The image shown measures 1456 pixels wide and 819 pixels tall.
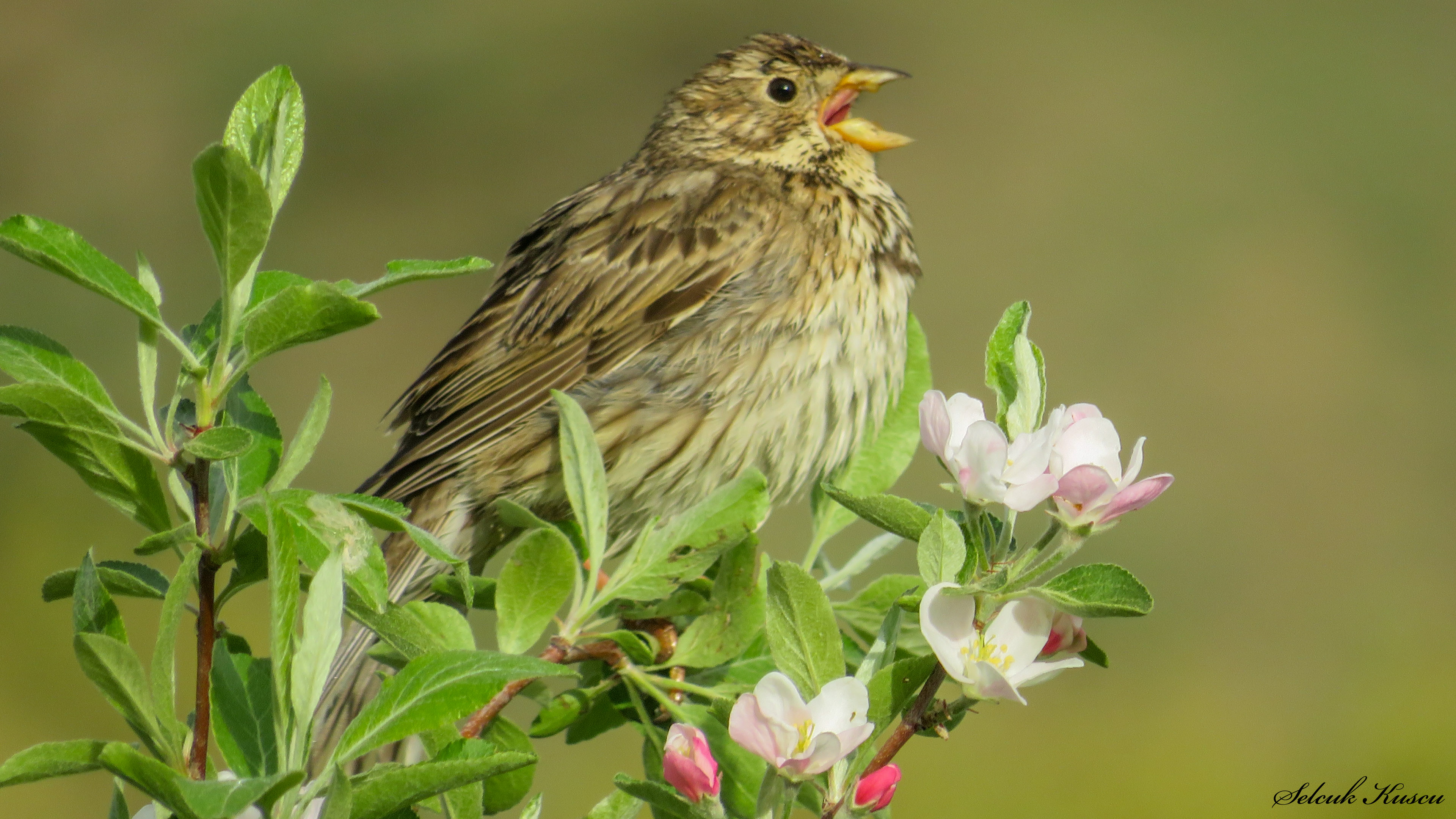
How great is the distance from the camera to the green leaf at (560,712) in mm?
1401

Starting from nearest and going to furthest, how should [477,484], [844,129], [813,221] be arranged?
1. [477,484]
2. [813,221]
3. [844,129]

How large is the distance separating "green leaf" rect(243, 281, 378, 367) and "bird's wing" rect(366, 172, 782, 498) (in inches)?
62.8

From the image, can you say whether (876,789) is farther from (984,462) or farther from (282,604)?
(282,604)

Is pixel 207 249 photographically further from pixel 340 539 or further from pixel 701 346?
pixel 340 539

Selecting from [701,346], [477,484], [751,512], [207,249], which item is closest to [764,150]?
[701,346]

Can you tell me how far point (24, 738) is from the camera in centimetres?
434

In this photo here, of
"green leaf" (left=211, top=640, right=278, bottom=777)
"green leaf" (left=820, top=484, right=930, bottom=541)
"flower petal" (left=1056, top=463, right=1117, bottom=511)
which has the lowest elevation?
"green leaf" (left=211, top=640, right=278, bottom=777)

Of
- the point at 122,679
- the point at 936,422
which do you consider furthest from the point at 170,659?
the point at 936,422

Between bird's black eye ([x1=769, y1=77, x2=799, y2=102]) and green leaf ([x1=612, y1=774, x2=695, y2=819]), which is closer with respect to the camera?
green leaf ([x1=612, y1=774, x2=695, y2=819])

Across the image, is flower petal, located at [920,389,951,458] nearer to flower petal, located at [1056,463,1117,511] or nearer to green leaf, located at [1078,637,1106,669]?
flower petal, located at [1056,463,1117,511]

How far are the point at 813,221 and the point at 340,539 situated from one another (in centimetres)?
199

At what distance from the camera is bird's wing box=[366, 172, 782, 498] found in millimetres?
A: 2715

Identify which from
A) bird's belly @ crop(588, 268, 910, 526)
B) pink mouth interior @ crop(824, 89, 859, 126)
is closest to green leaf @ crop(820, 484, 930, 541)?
bird's belly @ crop(588, 268, 910, 526)
